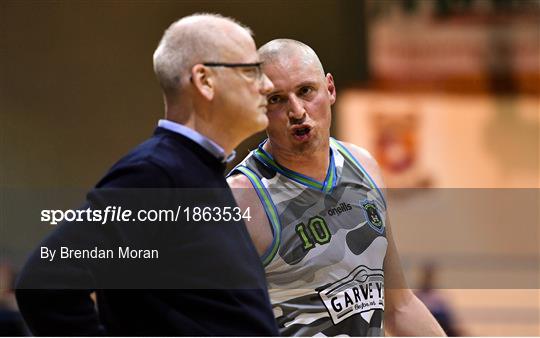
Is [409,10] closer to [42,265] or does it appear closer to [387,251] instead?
[387,251]

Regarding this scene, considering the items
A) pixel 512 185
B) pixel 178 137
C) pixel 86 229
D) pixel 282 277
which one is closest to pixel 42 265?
pixel 86 229

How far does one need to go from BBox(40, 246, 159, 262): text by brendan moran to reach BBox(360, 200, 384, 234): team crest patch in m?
1.25

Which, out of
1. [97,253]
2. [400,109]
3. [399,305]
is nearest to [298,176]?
[399,305]

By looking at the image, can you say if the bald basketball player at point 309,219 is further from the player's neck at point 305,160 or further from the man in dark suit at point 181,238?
the man in dark suit at point 181,238

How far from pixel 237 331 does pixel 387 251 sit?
127 cm

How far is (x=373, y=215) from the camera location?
3650mm

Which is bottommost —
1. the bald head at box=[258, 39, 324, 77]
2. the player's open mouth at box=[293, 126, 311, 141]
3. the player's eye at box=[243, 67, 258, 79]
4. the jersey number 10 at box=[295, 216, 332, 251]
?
the jersey number 10 at box=[295, 216, 332, 251]

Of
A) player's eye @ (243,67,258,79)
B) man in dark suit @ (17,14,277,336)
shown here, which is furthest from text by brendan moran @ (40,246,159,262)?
player's eye @ (243,67,258,79)

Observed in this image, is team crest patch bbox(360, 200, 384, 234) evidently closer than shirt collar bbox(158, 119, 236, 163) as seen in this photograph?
No

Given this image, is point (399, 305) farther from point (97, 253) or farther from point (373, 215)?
point (97, 253)

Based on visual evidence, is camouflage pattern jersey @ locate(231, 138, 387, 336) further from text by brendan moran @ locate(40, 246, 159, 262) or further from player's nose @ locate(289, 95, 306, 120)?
text by brendan moran @ locate(40, 246, 159, 262)

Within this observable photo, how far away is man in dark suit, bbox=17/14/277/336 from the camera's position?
95.3 inches

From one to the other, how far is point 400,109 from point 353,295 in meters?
6.58

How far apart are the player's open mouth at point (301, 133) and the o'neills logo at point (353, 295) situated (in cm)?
51
